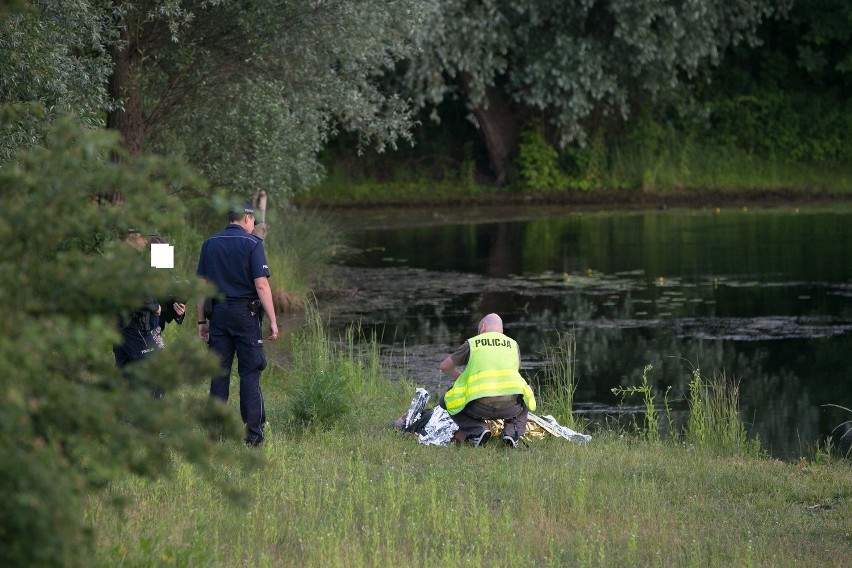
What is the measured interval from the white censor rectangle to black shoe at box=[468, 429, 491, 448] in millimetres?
2914

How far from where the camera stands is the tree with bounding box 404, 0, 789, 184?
31.5 meters

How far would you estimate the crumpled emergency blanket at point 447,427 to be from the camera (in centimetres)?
1016

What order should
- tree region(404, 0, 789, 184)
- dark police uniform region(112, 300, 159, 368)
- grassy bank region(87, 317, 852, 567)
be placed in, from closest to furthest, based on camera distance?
grassy bank region(87, 317, 852, 567) < dark police uniform region(112, 300, 159, 368) < tree region(404, 0, 789, 184)

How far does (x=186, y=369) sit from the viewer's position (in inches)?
175

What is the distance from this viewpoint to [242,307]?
9.49 meters

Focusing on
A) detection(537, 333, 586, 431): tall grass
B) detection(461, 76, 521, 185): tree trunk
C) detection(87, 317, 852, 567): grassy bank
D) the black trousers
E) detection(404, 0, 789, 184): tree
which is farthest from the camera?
detection(461, 76, 521, 185): tree trunk

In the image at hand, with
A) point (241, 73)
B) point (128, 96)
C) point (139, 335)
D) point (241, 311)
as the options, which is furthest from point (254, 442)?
point (241, 73)

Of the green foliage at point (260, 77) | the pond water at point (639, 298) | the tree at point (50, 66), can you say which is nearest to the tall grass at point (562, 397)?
the pond water at point (639, 298)

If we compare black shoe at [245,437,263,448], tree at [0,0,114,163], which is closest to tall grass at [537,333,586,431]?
black shoe at [245,437,263,448]

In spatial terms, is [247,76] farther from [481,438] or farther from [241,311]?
[481,438]

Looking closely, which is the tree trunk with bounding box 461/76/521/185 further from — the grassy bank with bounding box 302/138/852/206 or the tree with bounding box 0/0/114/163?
the tree with bounding box 0/0/114/163

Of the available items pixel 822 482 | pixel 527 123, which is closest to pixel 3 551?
pixel 822 482

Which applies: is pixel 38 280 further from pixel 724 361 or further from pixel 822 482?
pixel 724 361

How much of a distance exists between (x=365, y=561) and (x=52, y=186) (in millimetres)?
2801
